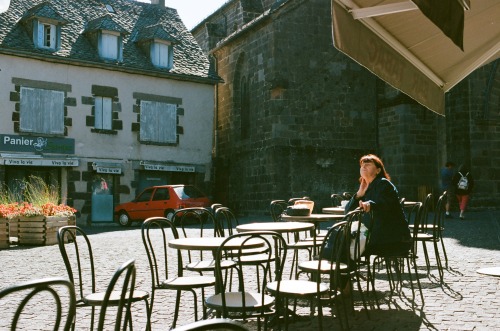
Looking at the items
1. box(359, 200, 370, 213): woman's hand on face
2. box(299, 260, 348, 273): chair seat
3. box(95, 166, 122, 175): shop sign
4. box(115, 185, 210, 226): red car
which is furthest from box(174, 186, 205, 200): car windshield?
box(299, 260, 348, 273): chair seat

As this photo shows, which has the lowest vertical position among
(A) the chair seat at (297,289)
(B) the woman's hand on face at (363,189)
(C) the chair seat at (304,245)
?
(A) the chair seat at (297,289)

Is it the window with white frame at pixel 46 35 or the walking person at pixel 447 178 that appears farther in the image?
the window with white frame at pixel 46 35

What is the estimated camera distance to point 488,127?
21.3 metres

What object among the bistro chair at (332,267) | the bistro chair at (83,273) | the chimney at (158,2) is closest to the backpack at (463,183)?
the bistro chair at (83,273)

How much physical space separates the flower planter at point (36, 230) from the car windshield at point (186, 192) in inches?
293

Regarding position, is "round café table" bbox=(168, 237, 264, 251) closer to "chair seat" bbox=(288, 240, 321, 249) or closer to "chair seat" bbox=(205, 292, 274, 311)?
"chair seat" bbox=(205, 292, 274, 311)

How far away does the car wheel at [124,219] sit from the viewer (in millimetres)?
21172

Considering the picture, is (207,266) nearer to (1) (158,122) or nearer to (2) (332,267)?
(2) (332,267)

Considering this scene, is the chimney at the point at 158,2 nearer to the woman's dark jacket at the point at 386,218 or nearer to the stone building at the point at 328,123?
the stone building at the point at 328,123

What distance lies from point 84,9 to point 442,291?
21.1m

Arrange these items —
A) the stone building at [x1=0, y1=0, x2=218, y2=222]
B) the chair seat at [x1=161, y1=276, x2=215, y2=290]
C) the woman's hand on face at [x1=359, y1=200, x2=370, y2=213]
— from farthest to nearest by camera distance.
Result: the stone building at [x1=0, y1=0, x2=218, y2=222]
the woman's hand on face at [x1=359, y1=200, x2=370, y2=213]
the chair seat at [x1=161, y1=276, x2=215, y2=290]

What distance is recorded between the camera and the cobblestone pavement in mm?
5297

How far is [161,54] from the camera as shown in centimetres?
2406

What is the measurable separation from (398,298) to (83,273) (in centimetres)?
433
